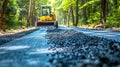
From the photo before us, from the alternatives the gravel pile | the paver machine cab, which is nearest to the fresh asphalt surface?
the gravel pile

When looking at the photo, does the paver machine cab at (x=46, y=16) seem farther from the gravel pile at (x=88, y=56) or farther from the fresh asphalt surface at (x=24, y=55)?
the gravel pile at (x=88, y=56)

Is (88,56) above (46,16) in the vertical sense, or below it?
below

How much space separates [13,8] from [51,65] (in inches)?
1462

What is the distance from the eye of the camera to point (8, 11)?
136ft

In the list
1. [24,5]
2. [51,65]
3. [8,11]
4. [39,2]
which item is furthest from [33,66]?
[39,2]

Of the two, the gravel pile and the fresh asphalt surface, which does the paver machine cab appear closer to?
the fresh asphalt surface

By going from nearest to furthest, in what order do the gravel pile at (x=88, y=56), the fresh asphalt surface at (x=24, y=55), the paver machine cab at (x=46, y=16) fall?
1. the gravel pile at (x=88, y=56)
2. the fresh asphalt surface at (x=24, y=55)
3. the paver machine cab at (x=46, y=16)

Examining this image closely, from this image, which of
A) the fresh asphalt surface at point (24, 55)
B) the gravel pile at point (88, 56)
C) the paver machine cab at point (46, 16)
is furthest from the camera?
the paver machine cab at point (46, 16)

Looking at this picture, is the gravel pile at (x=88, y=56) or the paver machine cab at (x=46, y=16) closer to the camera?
the gravel pile at (x=88, y=56)

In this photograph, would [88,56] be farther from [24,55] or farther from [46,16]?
[46,16]

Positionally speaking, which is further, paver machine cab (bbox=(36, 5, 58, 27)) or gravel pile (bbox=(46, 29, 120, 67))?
paver machine cab (bbox=(36, 5, 58, 27))

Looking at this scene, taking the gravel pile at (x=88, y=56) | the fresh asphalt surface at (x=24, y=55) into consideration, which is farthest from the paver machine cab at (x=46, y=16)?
the gravel pile at (x=88, y=56)

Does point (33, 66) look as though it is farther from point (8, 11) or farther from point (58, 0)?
point (58, 0)

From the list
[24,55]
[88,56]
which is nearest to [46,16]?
[24,55]
